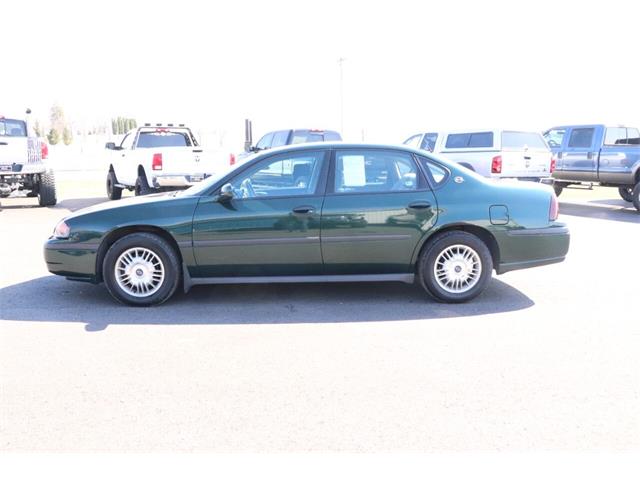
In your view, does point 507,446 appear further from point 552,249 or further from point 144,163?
point 144,163

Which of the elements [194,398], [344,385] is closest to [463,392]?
[344,385]

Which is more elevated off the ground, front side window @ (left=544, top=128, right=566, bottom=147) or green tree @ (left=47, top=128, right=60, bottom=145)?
green tree @ (left=47, top=128, right=60, bottom=145)

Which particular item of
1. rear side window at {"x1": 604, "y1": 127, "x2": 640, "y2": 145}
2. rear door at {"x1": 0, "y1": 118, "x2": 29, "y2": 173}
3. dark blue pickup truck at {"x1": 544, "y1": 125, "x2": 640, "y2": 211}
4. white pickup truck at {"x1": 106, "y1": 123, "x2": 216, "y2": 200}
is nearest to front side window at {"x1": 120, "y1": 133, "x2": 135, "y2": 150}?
white pickup truck at {"x1": 106, "y1": 123, "x2": 216, "y2": 200}

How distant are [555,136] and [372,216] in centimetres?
1255

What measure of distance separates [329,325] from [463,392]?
1.75 metres

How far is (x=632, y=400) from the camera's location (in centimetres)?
411

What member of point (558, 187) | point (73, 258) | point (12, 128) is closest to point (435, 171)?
point (73, 258)

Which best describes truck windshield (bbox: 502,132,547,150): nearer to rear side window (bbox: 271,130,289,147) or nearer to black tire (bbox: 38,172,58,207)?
rear side window (bbox: 271,130,289,147)

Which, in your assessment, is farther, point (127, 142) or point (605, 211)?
point (127, 142)

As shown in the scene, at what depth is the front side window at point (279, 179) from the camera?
21.3 feet

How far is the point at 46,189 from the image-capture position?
15875 millimetres

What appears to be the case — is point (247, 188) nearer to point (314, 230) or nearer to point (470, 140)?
point (314, 230)

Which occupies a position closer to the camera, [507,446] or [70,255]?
[507,446]

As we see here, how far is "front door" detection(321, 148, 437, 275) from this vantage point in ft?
21.0
